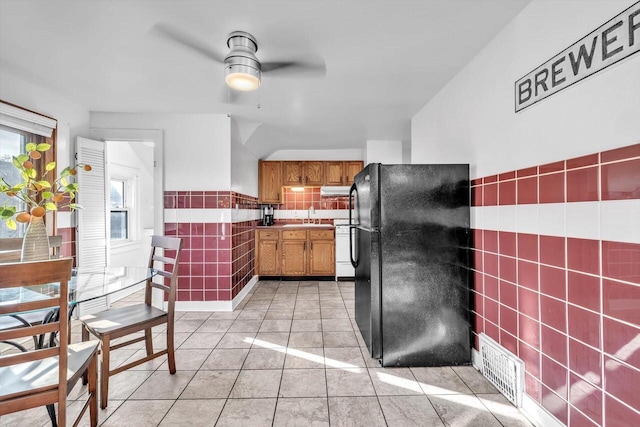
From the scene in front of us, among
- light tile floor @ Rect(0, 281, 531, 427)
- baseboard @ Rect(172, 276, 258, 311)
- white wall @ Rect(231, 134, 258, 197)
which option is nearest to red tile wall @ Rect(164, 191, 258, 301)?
baseboard @ Rect(172, 276, 258, 311)

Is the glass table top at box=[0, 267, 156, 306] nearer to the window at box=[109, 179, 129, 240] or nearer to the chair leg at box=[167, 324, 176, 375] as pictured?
the chair leg at box=[167, 324, 176, 375]

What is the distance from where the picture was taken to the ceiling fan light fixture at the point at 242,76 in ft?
6.25

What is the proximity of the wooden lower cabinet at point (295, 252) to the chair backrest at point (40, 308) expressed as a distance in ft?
12.2

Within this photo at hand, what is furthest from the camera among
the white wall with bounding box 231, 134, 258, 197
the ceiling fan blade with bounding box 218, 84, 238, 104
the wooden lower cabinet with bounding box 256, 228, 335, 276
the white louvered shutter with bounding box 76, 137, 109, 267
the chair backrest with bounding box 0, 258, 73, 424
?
the wooden lower cabinet with bounding box 256, 228, 335, 276

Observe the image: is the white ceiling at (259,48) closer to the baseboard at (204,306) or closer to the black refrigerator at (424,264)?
the black refrigerator at (424,264)

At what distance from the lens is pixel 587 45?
1.29 meters

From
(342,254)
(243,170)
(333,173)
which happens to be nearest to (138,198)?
(243,170)

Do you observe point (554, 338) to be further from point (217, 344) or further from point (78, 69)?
point (78, 69)

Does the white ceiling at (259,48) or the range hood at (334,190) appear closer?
the white ceiling at (259,48)

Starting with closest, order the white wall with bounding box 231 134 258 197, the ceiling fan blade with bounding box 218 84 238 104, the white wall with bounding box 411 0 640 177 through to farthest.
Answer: the white wall with bounding box 411 0 640 177 < the ceiling fan blade with bounding box 218 84 238 104 < the white wall with bounding box 231 134 258 197

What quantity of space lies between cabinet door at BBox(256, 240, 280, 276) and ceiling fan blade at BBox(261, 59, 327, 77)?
3029 millimetres

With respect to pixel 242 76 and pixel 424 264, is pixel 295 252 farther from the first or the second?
pixel 242 76

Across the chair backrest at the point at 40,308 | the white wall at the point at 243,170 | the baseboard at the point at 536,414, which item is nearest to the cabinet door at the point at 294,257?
the white wall at the point at 243,170

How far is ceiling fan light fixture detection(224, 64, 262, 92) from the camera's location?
1906mm
